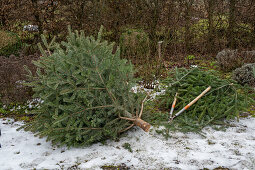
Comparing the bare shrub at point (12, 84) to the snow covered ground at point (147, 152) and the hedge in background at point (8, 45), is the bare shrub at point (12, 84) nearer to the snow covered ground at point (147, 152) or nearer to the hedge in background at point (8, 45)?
the snow covered ground at point (147, 152)

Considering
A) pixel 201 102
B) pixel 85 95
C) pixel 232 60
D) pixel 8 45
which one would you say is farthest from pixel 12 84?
pixel 232 60

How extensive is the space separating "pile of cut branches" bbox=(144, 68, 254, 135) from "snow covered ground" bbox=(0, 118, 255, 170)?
183 millimetres

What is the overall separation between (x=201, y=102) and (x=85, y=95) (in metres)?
1.90

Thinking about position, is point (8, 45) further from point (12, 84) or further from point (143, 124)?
point (143, 124)

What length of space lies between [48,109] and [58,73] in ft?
1.67

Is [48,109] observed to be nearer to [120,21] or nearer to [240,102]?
[240,102]

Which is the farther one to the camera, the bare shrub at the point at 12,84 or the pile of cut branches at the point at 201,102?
the bare shrub at the point at 12,84

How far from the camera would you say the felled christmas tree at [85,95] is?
3.13 m

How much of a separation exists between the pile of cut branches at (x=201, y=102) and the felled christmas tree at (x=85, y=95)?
0.81m

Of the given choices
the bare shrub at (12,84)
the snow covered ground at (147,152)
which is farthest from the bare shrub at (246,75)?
the bare shrub at (12,84)

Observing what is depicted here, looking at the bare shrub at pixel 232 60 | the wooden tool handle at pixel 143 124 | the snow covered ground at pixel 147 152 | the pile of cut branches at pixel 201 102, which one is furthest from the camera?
the bare shrub at pixel 232 60

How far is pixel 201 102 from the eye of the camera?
400cm

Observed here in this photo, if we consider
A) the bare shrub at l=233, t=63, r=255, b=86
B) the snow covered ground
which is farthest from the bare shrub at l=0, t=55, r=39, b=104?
the bare shrub at l=233, t=63, r=255, b=86

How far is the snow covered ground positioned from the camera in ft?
9.93
